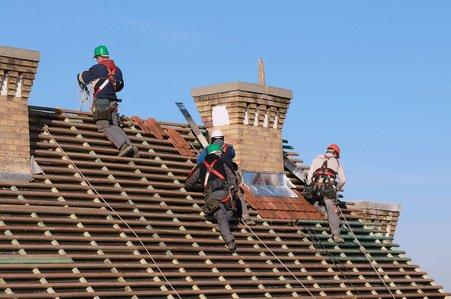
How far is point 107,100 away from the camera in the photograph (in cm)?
2064

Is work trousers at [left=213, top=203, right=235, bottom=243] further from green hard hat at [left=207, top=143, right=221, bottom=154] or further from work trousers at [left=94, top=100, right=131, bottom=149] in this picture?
work trousers at [left=94, top=100, right=131, bottom=149]

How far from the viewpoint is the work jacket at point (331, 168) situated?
22547 millimetres

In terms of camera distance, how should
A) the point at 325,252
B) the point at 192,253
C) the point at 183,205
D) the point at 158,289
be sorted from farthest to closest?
the point at 325,252 < the point at 183,205 < the point at 192,253 < the point at 158,289

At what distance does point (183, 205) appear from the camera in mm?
20344

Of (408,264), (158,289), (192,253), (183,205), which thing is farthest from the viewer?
(408,264)

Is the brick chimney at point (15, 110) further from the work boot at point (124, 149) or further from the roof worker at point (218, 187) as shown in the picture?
the roof worker at point (218, 187)

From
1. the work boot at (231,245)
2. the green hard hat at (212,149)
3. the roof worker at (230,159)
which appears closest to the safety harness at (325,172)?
the roof worker at (230,159)

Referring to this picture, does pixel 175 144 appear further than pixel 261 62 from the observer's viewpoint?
No

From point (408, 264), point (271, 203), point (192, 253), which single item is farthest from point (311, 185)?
point (192, 253)

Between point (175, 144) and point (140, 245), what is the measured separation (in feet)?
13.8

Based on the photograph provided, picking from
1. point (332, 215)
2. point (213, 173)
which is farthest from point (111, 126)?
point (332, 215)

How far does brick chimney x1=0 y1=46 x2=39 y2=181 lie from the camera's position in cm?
1827

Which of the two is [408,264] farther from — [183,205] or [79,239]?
[79,239]

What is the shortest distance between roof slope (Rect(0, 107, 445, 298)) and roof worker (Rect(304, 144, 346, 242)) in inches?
12.5
